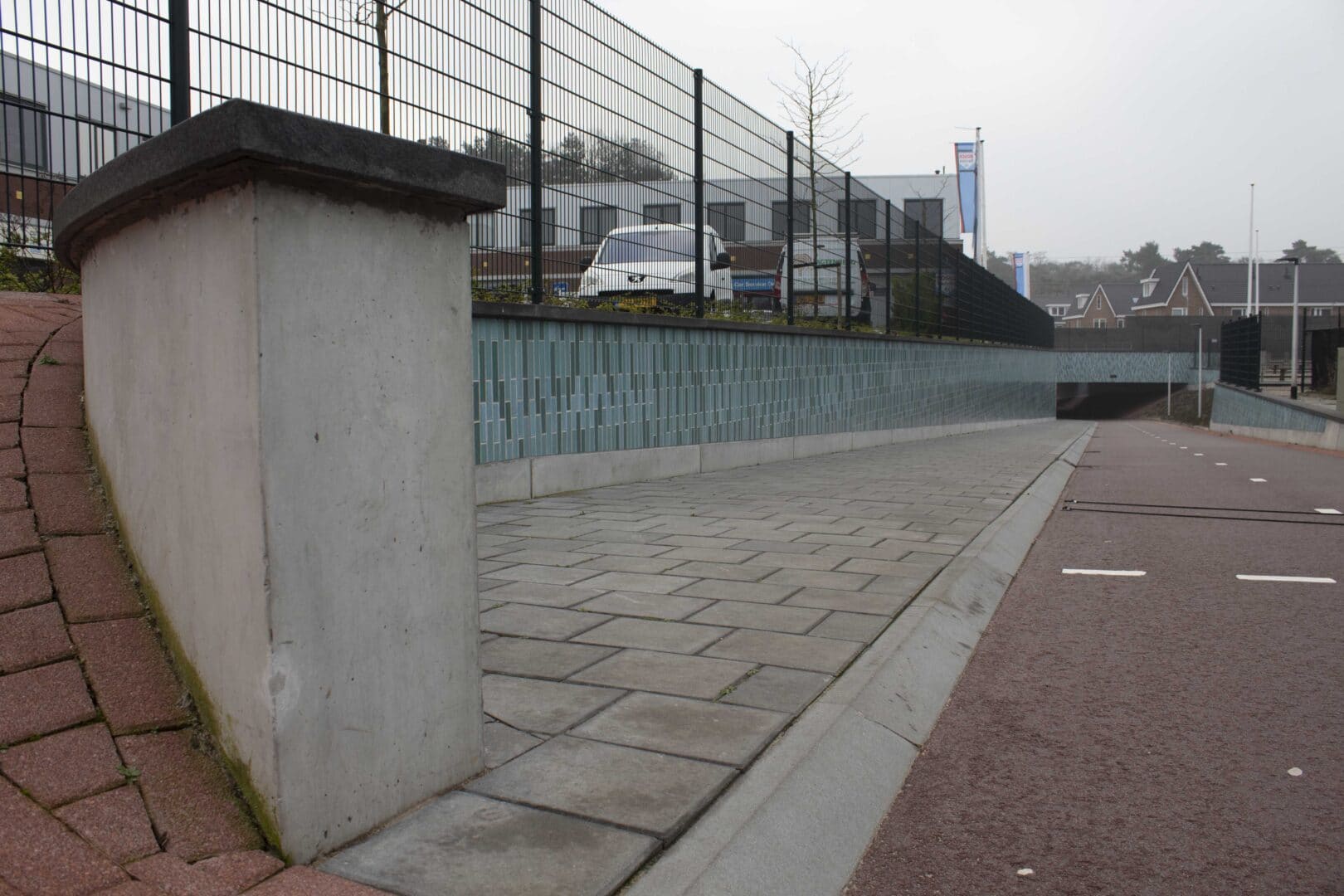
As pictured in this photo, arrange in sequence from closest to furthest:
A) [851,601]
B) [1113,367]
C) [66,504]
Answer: [66,504] → [851,601] → [1113,367]

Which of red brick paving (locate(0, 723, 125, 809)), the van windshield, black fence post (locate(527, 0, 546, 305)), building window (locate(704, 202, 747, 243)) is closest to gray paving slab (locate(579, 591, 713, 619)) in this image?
red brick paving (locate(0, 723, 125, 809))

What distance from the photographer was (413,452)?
2373 millimetres

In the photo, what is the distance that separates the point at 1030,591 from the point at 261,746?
172 inches

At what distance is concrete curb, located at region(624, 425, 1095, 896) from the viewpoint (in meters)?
2.19

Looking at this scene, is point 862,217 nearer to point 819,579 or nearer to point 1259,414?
point 819,579

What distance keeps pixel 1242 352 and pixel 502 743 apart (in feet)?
137

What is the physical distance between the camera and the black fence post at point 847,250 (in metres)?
14.1

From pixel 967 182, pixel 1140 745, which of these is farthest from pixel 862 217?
pixel 967 182

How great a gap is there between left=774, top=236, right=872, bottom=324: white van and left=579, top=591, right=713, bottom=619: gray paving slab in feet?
24.8

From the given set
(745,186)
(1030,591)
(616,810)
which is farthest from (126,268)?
(745,186)

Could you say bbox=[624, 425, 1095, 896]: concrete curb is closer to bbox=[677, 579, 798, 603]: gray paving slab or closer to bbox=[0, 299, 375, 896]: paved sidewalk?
bbox=[677, 579, 798, 603]: gray paving slab

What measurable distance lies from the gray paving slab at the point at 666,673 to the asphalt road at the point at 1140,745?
2.20 ft

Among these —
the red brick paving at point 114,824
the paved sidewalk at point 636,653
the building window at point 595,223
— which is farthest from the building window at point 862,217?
the red brick paving at point 114,824

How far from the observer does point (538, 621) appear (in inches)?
164
